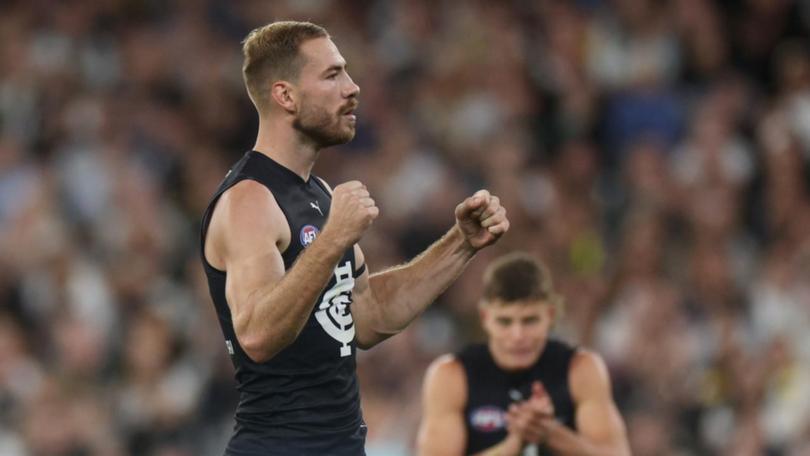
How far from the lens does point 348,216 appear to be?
4.70 meters

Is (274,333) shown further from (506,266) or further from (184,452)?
(184,452)

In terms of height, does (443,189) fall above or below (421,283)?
above

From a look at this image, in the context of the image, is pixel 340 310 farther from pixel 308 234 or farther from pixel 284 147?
pixel 284 147

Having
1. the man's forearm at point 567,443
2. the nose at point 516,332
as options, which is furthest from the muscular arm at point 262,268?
the nose at point 516,332

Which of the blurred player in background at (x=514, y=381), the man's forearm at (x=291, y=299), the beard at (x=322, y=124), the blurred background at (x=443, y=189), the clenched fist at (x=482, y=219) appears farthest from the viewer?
the blurred background at (x=443, y=189)

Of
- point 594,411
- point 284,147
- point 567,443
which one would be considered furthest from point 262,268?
point 594,411

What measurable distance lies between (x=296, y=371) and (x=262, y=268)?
0.43 metres

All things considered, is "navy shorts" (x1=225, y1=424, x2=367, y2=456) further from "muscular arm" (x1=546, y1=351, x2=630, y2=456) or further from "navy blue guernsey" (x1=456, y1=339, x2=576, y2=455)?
"navy blue guernsey" (x1=456, y1=339, x2=576, y2=455)

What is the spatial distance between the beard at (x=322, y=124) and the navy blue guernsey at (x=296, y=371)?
0.54 feet

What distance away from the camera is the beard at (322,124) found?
5.17 meters

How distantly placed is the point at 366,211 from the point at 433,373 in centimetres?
231

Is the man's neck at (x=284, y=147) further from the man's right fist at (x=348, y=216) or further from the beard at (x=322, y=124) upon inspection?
the man's right fist at (x=348, y=216)

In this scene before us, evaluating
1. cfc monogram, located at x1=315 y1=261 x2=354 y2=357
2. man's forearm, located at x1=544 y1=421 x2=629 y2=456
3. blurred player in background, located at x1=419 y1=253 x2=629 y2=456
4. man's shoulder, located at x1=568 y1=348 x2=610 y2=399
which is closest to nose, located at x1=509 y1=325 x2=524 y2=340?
blurred player in background, located at x1=419 y1=253 x2=629 y2=456

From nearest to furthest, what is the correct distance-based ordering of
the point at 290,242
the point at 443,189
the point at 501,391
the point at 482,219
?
the point at 290,242 < the point at 482,219 < the point at 501,391 < the point at 443,189
